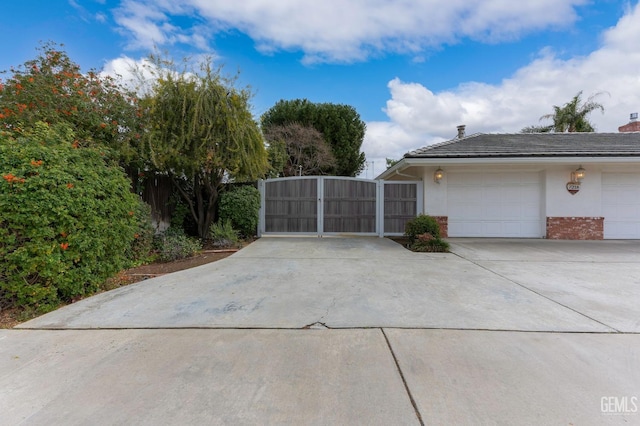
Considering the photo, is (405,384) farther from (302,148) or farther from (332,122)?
(332,122)

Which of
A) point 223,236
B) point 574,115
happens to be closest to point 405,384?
point 223,236

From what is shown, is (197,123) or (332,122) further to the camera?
(332,122)

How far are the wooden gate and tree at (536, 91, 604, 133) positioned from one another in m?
14.6

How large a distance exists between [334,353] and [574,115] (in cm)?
2190

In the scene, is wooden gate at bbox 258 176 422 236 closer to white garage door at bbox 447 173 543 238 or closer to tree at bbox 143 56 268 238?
white garage door at bbox 447 173 543 238

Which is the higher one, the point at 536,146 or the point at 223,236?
the point at 536,146

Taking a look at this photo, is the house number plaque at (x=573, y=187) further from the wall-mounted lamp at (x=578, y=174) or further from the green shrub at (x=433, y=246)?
the green shrub at (x=433, y=246)

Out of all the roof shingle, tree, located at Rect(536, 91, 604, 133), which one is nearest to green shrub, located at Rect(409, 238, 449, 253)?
the roof shingle

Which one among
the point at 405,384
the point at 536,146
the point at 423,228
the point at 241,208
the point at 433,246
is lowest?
the point at 405,384

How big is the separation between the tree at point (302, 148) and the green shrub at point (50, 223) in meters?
14.3

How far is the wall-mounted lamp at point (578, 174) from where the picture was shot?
888cm

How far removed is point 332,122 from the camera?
20.5 meters

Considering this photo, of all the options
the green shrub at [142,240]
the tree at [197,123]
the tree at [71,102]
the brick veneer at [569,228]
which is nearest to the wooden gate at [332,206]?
the tree at [197,123]

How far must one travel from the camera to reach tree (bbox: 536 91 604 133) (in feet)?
54.1
